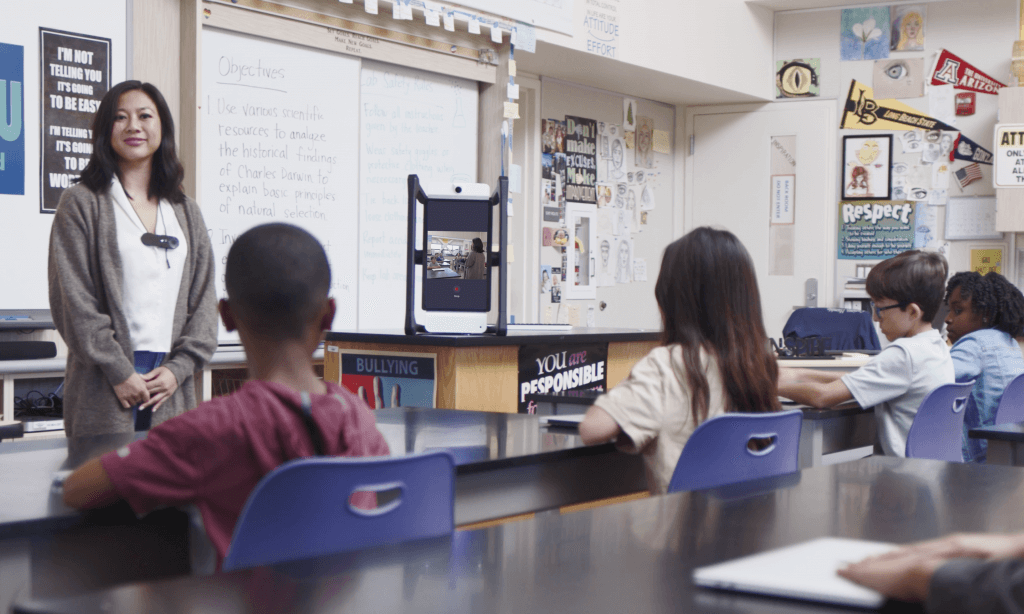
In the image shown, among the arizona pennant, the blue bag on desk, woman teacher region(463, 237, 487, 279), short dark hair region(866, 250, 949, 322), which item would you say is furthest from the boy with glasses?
the arizona pennant

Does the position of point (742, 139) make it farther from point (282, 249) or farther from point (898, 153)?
point (282, 249)

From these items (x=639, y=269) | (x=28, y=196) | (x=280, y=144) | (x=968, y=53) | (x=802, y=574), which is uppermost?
(x=968, y=53)

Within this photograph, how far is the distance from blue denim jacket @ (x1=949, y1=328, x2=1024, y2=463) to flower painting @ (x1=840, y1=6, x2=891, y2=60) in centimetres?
410

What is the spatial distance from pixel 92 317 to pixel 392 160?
2.45 metres

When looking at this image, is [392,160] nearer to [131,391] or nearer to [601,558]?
[131,391]

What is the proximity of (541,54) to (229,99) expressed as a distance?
2036 mm

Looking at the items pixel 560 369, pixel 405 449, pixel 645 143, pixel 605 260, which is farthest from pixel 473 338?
pixel 645 143

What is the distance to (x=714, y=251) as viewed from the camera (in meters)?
1.73

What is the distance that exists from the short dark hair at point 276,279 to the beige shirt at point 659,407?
2.16ft

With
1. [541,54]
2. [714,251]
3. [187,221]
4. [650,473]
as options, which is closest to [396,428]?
[650,473]

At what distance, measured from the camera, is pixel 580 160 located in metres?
6.09

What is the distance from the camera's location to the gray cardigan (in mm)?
2012

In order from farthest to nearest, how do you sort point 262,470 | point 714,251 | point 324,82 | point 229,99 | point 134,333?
point 324,82
point 229,99
point 134,333
point 714,251
point 262,470

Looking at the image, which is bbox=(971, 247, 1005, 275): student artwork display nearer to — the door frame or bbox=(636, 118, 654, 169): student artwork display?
the door frame
